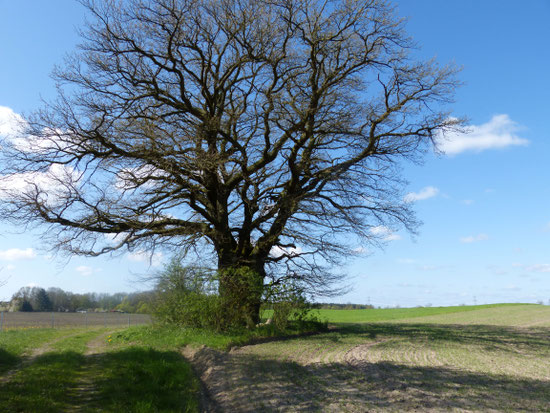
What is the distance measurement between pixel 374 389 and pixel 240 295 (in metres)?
8.53

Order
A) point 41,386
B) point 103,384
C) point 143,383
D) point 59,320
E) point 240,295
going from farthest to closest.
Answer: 1. point 59,320
2. point 240,295
3. point 103,384
4. point 143,383
5. point 41,386

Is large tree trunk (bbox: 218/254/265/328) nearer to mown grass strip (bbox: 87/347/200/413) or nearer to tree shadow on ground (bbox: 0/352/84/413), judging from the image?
mown grass strip (bbox: 87/347/200/413)

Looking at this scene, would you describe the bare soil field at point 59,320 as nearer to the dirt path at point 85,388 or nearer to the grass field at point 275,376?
the grass field at point 275,376

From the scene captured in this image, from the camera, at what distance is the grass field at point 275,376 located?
6613 mm

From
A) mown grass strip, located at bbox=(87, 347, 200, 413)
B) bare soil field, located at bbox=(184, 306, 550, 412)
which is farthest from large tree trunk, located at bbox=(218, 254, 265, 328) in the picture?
mown grass strip, located at bbox=(87, 347, 200, 413)

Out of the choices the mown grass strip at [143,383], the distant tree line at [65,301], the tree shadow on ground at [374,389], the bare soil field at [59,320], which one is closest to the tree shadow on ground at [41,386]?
the mown grass strip at [143,383]

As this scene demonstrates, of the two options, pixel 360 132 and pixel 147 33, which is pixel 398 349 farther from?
pixel 147 33

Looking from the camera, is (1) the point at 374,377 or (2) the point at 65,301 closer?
(1) the point at 374,377

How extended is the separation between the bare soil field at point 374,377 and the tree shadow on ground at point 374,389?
0.05ft

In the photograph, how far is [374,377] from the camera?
8367mm

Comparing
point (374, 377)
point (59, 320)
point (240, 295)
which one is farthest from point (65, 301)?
point (374, 377)

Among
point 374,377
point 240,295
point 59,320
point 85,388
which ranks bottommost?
point 85,388

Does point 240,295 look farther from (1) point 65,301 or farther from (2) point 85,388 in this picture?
(1) point 65,301

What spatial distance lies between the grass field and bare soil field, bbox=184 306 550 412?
0.02m
